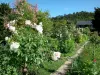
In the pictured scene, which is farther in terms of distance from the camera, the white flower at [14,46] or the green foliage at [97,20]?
the green foliage at [97,20]

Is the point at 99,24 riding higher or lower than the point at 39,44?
higher

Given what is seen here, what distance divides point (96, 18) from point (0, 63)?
48404mm

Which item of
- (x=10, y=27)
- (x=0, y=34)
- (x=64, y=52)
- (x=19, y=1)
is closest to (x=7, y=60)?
(x=10, y=27)

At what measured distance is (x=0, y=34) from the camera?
16.0m

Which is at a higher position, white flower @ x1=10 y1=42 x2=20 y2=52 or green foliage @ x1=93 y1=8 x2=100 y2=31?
green foliage @ x1=93 y1=8 x2=100 y2=31

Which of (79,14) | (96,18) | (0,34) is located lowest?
(0,34)

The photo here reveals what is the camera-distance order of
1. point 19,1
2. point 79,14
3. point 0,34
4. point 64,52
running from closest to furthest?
point 19,1, point 0,34, point 64,52, point 79,14

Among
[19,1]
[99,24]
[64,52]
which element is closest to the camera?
[19,1]

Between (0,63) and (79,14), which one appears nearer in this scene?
(0,63)

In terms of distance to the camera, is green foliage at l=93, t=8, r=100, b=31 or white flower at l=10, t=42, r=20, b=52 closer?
white flower at l=10, t=42, r=20, b=52

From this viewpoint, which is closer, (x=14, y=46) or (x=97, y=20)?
(x=14, y=46)

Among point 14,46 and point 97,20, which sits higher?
point 97,20

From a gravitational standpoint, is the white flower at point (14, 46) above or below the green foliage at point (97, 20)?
below

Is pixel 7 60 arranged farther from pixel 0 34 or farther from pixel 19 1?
pixel 0 34
